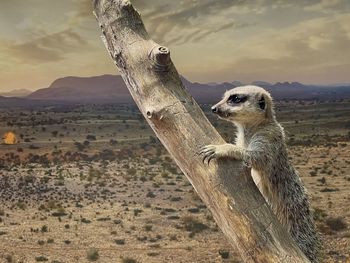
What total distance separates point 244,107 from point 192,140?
96 centimetres

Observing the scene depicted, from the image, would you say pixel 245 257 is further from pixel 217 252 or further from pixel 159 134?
pixel 217 252

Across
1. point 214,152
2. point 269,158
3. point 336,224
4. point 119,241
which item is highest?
point 214,152

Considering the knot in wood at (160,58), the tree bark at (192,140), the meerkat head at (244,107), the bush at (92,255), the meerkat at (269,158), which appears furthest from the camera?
the bush at (92,255)

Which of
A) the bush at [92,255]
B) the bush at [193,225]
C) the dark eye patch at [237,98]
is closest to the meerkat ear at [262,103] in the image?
the dark eye patch at [237,98]

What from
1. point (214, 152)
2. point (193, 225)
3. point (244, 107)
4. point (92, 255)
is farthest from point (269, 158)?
point (193, 225)

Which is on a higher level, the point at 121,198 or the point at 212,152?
the point at 212,152

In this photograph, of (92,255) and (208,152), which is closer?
(208,152)

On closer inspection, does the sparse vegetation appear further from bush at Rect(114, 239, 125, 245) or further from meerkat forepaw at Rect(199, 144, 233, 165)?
meerkat forepaw at Rect(199, 144, 233, 165)

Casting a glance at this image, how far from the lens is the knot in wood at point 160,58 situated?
3.51 metres

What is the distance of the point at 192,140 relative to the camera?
3.33 m

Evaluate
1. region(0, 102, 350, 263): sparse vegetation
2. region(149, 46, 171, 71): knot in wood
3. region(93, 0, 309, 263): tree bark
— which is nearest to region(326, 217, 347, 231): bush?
region(0, 102, 350, 263): sparse vegetation

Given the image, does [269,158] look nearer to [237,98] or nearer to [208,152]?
[237,98]

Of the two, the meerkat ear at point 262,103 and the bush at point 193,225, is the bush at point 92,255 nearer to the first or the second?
the bush at point 193,225

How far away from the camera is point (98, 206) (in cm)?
3784
